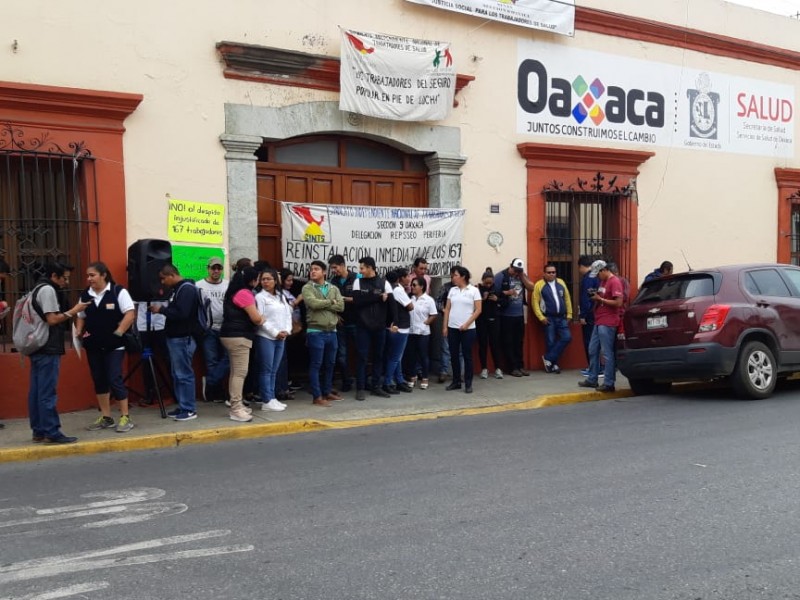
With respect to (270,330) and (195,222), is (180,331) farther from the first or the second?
(195,222)

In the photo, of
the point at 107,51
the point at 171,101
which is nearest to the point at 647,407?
the point at 171,101

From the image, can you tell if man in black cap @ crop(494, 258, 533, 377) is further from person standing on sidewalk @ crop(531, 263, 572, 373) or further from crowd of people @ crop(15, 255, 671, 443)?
person standing on sidewalk @ crop(531, 263, 572, 373)

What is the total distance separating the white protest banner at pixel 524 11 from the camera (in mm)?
11594

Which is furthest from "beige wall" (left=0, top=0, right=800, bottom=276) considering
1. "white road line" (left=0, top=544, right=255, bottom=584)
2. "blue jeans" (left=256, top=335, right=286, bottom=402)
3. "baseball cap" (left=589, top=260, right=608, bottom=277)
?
"white road line" (left=0, top=544, right=255, bottom=584)

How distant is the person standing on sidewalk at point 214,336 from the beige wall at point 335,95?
830mm

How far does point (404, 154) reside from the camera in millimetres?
11781

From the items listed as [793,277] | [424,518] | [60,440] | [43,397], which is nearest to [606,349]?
[793,277]

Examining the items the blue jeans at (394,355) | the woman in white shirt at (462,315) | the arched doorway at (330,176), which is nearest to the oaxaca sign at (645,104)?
the arched doorway at (330,176)

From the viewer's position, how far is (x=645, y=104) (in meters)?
13.8

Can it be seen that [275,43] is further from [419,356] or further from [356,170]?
[419,356]

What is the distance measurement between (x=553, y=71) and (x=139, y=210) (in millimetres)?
7075

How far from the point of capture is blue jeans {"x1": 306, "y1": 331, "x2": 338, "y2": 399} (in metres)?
9.41

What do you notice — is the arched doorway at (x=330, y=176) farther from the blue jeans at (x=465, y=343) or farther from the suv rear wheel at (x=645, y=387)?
the suv rear wheel at (x=645, y=387)

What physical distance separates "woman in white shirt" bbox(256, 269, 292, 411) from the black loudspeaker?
1.15 metres
